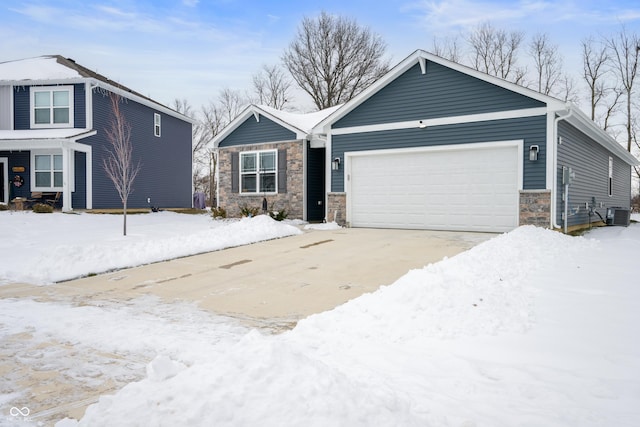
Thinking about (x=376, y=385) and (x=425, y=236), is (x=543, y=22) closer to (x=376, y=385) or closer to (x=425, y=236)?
(x=425, y=236)

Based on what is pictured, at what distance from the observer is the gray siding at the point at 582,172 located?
419 inches

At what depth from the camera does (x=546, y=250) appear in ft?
25.4

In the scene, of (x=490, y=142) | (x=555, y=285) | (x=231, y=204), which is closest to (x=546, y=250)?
(x=555, y=285)

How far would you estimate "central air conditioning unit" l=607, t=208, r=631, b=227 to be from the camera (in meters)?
15.0

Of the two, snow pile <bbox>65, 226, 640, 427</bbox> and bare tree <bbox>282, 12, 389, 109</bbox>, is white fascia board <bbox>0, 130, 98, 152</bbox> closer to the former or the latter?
snow pile <bbox>65, 226, 640, 427</bbox>

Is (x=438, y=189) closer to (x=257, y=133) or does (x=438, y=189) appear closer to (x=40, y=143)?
(x=257, y=133)

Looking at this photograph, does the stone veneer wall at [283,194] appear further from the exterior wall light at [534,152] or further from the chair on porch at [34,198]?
the exterior wall light at [534,152]

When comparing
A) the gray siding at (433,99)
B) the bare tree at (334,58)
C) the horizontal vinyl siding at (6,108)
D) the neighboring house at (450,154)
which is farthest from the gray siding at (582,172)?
the horizontal vinyl siding at (6,108)

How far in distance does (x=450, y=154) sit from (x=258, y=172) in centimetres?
717

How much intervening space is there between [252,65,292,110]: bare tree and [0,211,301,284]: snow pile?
19.0 meters

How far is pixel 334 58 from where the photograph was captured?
28.6 meters

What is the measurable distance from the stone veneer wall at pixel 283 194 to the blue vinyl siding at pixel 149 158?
506cm

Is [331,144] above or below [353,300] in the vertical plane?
above

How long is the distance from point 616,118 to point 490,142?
2118 centimetres
